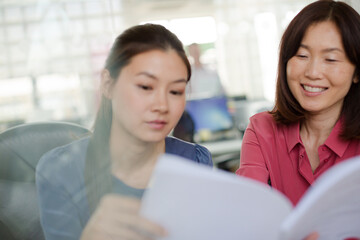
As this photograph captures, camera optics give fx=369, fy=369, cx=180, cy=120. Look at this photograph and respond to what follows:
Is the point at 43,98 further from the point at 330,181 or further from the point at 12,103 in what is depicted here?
the point at 330,181

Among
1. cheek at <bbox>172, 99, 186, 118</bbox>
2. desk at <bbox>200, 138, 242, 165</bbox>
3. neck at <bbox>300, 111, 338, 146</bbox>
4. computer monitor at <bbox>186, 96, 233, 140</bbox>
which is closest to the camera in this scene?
cheek at <bbox>172, 99, 186, 118</bbox>

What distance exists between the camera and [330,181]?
19.0 inches

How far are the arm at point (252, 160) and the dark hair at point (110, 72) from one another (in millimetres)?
355

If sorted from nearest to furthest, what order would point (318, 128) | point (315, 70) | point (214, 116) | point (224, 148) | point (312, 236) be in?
1. point (312, 236)
2. point (315, 70)
3. point (318, 128)
4. point (224, 148)
5. point (214, 116)

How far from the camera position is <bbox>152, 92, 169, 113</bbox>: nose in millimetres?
634

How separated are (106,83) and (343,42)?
0.59 meters

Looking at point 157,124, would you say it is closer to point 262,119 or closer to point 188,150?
point 188,150

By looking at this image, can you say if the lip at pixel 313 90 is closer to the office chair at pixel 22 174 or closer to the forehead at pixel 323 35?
the forehead at pixel 323 35

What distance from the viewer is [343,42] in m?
0.90

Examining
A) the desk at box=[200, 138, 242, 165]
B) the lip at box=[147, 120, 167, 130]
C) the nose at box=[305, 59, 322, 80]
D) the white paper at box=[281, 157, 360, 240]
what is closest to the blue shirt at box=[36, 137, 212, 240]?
the lip at box=[147, 120, 167, 130]

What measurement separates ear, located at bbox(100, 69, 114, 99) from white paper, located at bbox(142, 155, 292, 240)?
245 millimetres

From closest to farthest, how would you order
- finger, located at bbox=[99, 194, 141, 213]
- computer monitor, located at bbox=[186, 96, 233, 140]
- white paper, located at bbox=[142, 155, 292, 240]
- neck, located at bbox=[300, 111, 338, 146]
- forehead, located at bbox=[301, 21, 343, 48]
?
white paper, located at bbox=[142, 155, 292, 240] → finger, located at bbox=[99, 194, 141, 213] → forehead, located at bbox=[301, 21, 343, 48] → neck, located at bbox=[300, 111, 338, 146] → computer monitor, located at bbox=[186, 96, 233, 140]

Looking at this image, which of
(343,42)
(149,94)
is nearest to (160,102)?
(149,94)

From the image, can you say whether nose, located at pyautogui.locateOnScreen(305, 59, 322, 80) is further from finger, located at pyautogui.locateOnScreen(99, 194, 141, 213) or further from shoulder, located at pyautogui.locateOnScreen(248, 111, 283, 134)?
finger, located at pyautogui.locateOnScreen(99, 194, 141, 213)
